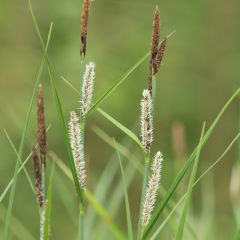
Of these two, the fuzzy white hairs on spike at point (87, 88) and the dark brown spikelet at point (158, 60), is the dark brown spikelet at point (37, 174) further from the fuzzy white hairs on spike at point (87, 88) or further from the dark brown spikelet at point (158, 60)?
the dark brown spikelet at point (158, 60)

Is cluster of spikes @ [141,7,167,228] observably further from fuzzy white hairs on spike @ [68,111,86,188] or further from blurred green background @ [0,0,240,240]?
blurred green background @ [0,0,240,240]

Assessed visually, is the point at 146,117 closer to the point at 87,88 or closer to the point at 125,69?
the point at 87,88

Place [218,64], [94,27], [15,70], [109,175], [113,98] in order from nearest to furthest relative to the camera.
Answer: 1. [109,175]
2. [113,98]
3. [15,70]
4. [94,27]
5. [218,64]

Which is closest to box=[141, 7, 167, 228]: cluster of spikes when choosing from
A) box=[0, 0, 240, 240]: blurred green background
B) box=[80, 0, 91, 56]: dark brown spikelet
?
box=[80, 0, 91, 56]: dark brown spikelet

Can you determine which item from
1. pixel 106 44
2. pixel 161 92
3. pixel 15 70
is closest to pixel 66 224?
pixel 15 70

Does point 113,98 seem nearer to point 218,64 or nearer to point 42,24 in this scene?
point 42,24

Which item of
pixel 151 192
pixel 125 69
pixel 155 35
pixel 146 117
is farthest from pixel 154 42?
pixel 125 69

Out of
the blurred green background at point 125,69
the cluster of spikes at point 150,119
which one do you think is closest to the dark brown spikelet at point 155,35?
the cluster of spikes at point 150,119
